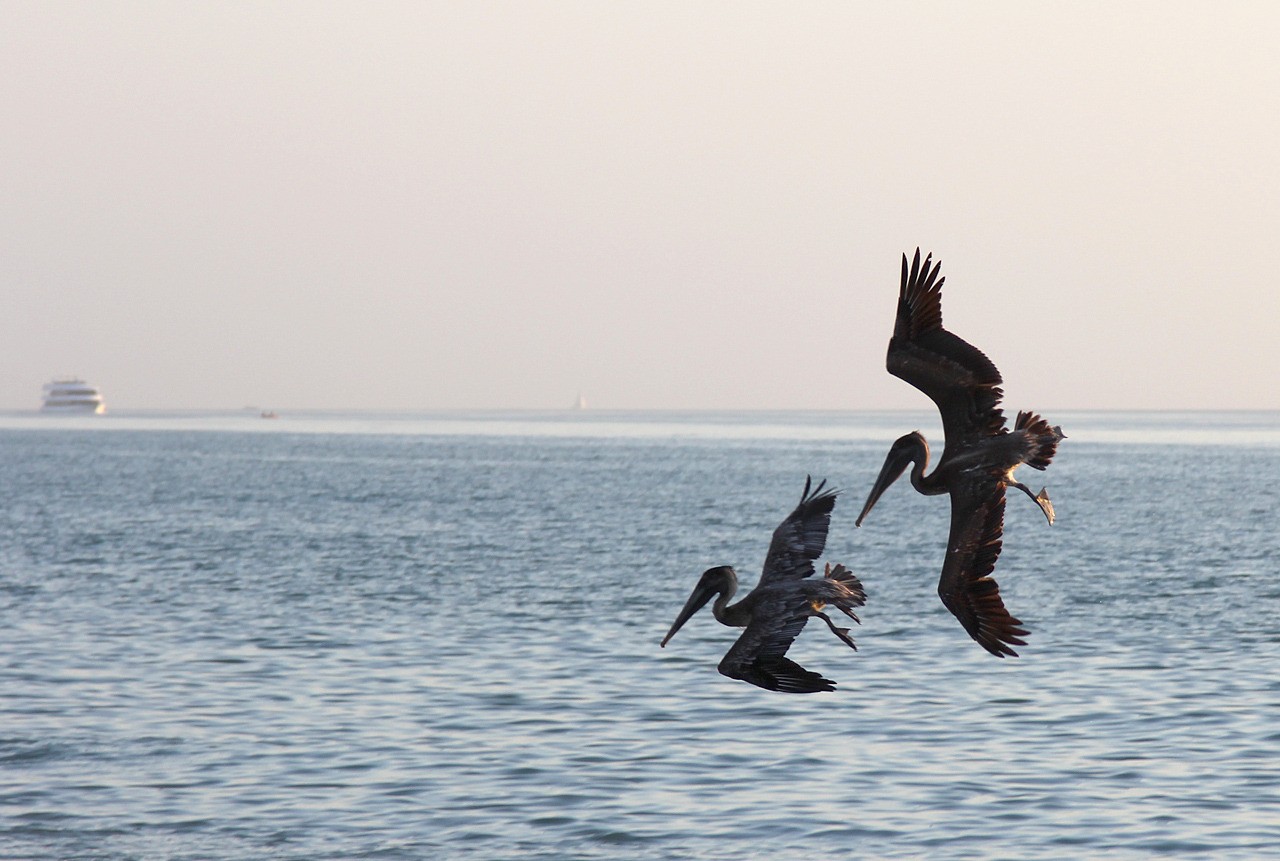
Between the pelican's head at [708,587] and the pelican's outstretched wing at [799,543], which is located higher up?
the pelican's outstretched wing at [799,543]

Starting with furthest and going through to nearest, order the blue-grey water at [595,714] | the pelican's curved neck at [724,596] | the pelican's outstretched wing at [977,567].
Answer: the blue-grey water at [595,714] < the pelican's curved neck at [724,596] < the pelican's outstretched wing at [977,567]

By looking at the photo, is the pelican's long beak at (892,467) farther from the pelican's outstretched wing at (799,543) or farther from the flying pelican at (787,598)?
the pelican's outstretched wing at (799,543)

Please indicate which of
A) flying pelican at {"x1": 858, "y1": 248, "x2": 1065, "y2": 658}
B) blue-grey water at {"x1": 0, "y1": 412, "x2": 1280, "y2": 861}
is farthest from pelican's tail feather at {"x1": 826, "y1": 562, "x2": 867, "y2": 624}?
blue-grey water at {"x1": 0, "y1": 412, "x2": 1280, "y2": 861}

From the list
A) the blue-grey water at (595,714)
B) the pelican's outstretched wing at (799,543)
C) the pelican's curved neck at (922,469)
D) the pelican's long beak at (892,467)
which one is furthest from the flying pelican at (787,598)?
the blue-grey water at (595,714)

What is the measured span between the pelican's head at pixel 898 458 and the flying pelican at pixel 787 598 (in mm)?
268

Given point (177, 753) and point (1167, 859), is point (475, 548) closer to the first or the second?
→ point (177, 753)

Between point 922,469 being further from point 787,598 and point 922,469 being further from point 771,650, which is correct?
point 771,650

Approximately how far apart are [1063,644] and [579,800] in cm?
2020

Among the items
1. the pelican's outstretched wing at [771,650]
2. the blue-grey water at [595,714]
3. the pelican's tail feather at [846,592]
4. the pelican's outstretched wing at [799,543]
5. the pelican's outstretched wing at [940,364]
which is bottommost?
the blue-grey water at [595,714]

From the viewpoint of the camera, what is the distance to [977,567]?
6.96 m

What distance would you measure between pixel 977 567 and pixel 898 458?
0.56m

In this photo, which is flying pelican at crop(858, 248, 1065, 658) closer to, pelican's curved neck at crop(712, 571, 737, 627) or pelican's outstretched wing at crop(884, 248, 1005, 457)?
pelican's outstretched wing at crop(884, 248, 1005, 457)

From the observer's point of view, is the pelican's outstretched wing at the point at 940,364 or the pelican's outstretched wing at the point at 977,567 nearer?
the pelican's outstretched wing at the point at 977,567

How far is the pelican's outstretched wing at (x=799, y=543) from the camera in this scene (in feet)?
24.6
